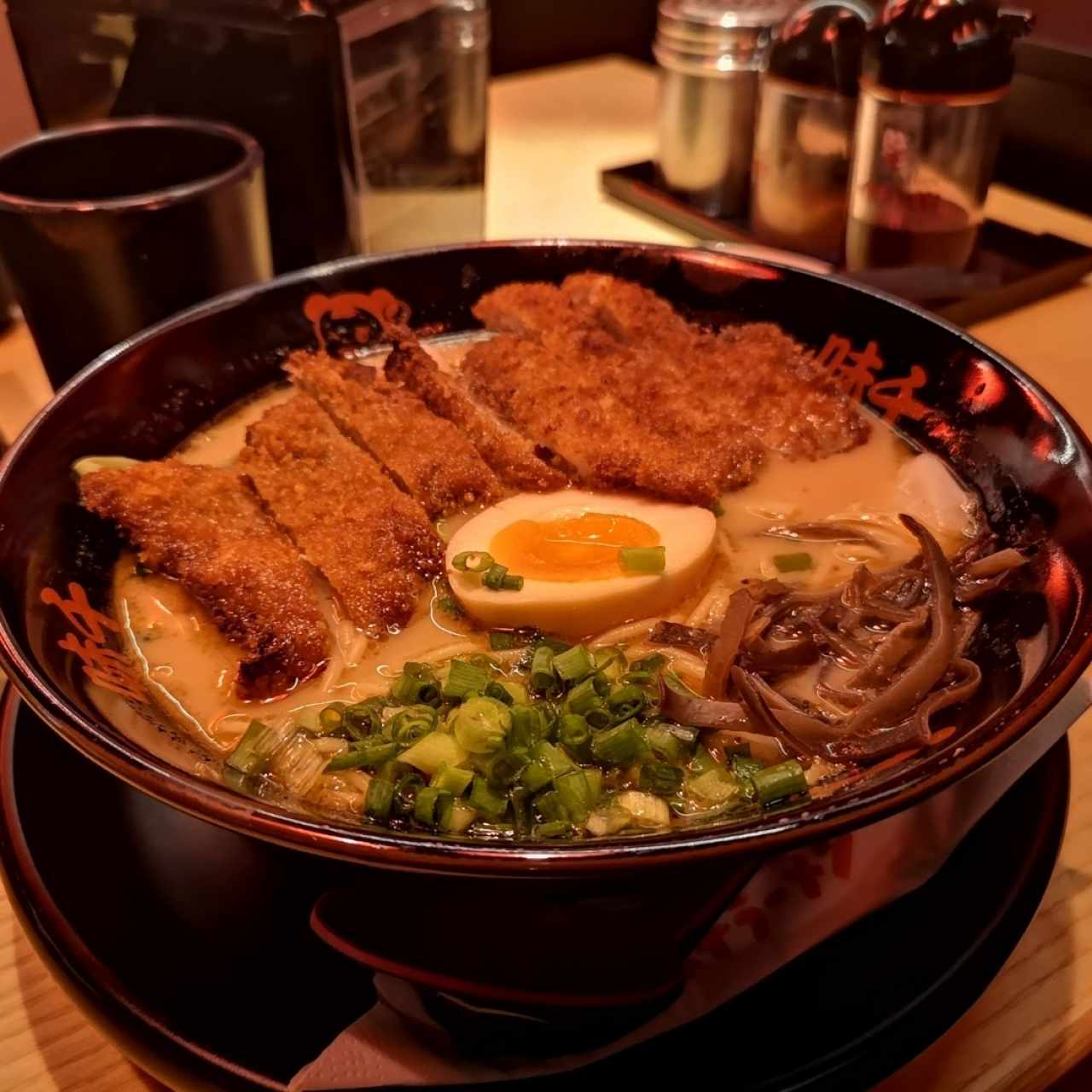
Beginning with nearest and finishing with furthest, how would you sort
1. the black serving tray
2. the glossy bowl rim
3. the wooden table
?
1. the glossy bowl rim
2. the wooden table
3. the black serving tray

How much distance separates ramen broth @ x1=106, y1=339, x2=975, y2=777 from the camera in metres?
1.29

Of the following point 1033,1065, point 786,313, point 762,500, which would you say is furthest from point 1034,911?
point 786,313

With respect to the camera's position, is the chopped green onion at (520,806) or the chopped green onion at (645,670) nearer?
the chopped green onion at (520,806)

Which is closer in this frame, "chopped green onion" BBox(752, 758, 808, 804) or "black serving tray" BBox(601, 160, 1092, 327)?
"chopped green onion" BBox(752, 758, 808, 804)

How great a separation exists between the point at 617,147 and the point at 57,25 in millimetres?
1743

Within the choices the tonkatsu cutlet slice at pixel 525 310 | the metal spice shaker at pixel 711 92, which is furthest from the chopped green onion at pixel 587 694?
the metal spice shaker at pixel 711 92

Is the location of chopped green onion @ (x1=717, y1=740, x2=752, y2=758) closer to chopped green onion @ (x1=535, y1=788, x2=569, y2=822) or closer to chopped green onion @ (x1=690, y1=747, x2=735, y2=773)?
chopped green onion @ (x1=690, y1=747, x2=735, y2=773)

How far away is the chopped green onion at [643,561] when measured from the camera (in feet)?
4.53

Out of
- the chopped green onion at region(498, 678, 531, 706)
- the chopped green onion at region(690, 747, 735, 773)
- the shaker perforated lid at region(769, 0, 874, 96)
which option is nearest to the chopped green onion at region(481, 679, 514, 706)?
the chopped green onion at region(498, 678, 531, 706)

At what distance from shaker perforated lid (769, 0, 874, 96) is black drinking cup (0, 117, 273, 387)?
1327 millimetres

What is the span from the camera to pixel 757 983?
944 millimetres

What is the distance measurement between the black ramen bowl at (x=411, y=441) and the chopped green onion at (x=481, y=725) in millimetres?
168

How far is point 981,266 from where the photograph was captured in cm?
242

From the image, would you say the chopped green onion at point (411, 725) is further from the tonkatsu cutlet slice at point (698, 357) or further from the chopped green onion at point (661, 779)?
the tonkatsu cutlet slice at point (698, 357)
